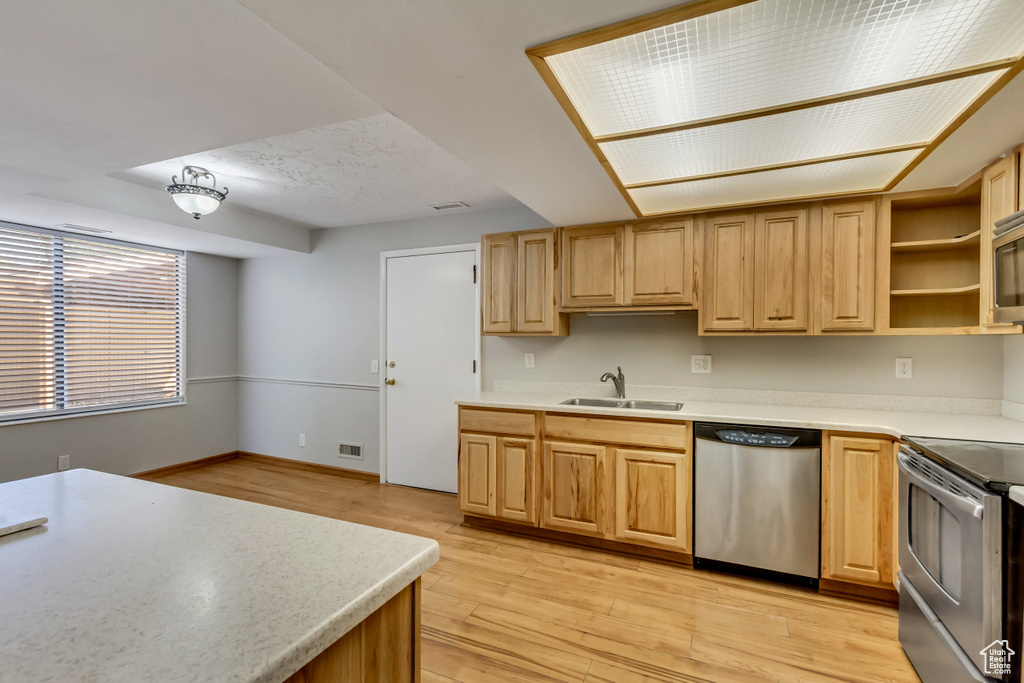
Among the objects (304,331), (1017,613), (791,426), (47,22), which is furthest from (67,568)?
(304,331)

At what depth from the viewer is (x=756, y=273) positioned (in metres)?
2.85

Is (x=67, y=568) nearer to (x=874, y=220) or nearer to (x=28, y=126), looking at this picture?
(x=28, y=126)

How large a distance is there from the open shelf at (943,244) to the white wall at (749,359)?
52 cm

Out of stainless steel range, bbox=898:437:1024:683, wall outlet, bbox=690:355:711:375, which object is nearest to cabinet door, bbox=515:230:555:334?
wall outlet, bbox=690:355:711:375

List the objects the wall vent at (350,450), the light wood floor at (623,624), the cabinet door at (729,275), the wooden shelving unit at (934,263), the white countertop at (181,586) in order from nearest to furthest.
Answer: the white countertop at (181,586)
the light wood floor at (623,624)
the wooden shelving unit at (934,263)
the cabinet door at (729,275)
the wall vent at (350,450)

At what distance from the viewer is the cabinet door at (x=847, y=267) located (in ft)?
8.61

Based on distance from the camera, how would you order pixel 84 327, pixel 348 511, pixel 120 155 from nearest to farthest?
pixel 120 155, pixel 348 511, pixel 84 327

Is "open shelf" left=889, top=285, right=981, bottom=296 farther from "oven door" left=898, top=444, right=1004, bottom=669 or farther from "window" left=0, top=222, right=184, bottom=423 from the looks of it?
"window" left=0, top=222, right=184, bottom=423

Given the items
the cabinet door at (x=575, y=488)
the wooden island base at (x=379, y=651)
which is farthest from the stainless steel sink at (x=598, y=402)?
the wooden island base at (x=379, y=651)

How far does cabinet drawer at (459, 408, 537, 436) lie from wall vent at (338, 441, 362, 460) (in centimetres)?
175

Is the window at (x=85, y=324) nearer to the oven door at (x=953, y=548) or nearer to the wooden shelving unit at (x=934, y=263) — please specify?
the oven door at (x=953, y=548)

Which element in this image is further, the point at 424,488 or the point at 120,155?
the point at 424,488

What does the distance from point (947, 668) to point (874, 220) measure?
213cm

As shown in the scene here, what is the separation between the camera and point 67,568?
801 millimetres
